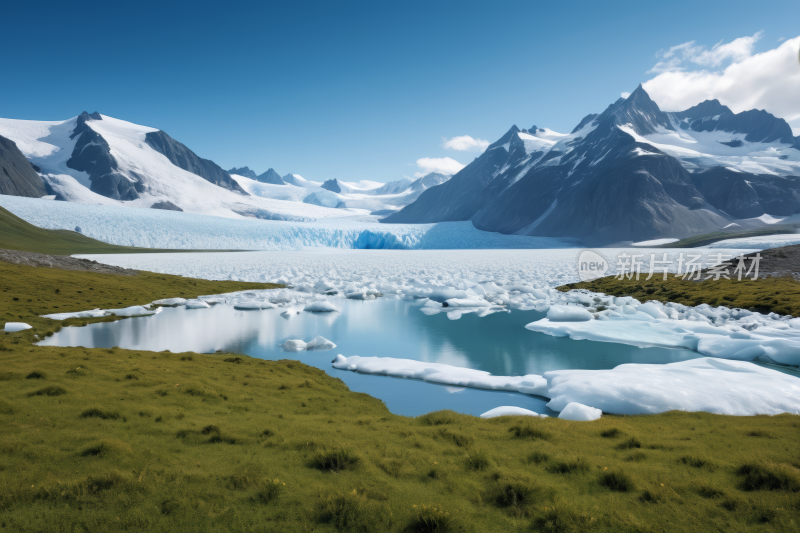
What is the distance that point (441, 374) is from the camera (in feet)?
38.0

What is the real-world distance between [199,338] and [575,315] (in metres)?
16.1

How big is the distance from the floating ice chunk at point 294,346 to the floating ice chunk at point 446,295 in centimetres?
1232

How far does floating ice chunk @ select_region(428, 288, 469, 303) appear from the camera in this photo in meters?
25.6

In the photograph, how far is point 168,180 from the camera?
557ft

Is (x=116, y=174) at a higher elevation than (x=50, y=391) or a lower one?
higher

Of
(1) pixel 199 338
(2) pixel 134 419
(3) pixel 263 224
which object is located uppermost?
(3) pixel 263 224

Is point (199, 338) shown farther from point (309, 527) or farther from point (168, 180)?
point (168, 180)

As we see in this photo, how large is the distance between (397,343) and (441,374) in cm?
466

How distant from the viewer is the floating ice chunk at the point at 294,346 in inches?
576

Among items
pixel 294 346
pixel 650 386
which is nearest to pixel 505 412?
pixel 650 386

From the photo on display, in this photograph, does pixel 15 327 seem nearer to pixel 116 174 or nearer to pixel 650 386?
pixel 650 386

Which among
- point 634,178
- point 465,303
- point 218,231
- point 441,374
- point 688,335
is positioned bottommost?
point 441,374

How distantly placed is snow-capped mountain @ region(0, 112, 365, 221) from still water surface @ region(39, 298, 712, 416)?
117 meters

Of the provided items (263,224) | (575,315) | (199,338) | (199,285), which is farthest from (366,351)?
(263,224)
